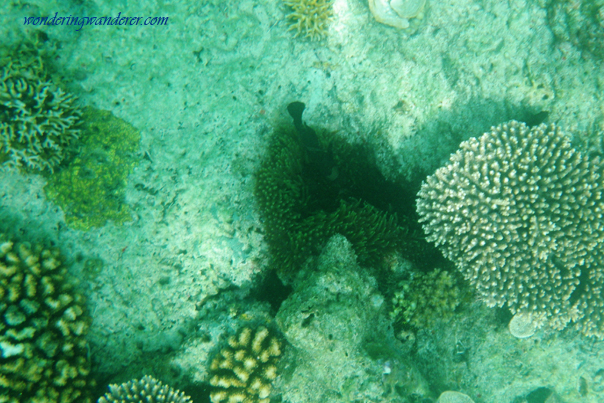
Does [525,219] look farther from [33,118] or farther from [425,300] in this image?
[33,118]

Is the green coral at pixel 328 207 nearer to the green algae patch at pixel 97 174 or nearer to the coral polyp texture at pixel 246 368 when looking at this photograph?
the coral polyp texture at pixel 246 368

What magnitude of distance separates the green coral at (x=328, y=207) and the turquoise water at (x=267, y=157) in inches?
2.5

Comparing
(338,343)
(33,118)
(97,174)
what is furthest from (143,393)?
(33,118)

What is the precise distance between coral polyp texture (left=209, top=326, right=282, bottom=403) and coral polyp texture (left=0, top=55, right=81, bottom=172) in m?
3.15

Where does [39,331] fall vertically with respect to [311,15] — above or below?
below

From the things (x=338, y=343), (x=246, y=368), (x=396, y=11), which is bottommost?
(x=246, y=368)

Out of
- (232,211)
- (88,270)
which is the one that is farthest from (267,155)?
(88,270)

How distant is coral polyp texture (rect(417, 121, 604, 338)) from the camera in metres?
3.70

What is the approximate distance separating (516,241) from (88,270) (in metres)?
5.25

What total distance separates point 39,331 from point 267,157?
3.24 meters

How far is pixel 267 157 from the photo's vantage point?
429 cm

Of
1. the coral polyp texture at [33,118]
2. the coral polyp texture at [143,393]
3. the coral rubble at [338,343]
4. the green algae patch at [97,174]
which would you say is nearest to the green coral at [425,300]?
the coral rubble at [338,343]

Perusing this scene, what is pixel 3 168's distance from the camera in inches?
147

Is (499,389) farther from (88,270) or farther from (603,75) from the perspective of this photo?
(88,270)
